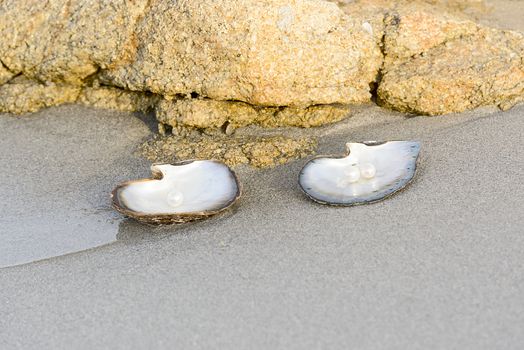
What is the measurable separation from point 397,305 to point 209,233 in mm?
1066

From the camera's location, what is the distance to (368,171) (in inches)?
140

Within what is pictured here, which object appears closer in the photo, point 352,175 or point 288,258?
point 288,258

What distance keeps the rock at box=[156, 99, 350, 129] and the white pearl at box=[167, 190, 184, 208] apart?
666 millimetres

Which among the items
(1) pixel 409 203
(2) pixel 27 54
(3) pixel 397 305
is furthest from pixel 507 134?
(2) pixel 27 54

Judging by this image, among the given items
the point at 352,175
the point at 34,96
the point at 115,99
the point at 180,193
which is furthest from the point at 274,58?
the point at 34,96

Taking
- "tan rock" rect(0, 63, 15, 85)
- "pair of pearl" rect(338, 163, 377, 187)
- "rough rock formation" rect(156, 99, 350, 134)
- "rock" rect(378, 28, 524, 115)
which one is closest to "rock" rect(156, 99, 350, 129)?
"rough rock formation" rect(156, 99, 350, 134)

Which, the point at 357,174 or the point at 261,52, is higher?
the point at 261,52

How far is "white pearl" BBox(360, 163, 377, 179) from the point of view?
3.56 meters

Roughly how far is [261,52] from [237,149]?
58 cm

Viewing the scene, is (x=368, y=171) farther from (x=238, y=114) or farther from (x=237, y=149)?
(x=238, y=114)

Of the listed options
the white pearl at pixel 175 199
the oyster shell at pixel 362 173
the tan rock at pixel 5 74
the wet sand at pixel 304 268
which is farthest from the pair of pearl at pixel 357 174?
the tan rock at pixel 5 74

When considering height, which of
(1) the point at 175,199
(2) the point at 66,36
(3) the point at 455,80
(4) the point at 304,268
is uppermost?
(2) the point at 66,36

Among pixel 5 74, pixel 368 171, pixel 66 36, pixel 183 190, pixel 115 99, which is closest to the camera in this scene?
pixel 368 171

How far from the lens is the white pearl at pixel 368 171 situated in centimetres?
356
